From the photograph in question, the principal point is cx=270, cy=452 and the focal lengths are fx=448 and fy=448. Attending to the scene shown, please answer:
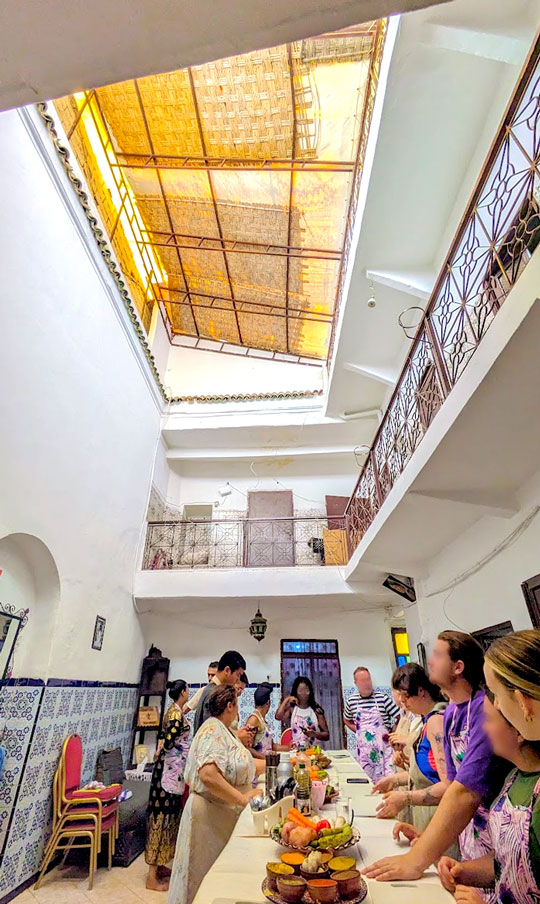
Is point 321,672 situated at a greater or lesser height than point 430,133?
lesser

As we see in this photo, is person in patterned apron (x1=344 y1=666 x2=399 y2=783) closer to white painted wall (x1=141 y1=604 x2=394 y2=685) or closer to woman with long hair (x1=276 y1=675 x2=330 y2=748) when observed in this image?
woman with long hair (x1=276 y1=675 x2=330 y2=748)

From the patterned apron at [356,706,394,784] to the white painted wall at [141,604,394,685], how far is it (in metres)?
2.76

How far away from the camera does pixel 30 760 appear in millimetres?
3967

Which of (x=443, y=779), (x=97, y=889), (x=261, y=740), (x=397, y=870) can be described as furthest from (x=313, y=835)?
(x=97, y=889)

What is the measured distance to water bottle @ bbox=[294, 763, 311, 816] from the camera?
1921mm

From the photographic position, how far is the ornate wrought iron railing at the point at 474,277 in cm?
228

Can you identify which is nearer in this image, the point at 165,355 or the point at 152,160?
the point at 152,160

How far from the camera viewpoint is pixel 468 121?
4.19m

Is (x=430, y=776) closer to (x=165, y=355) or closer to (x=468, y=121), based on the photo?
(x=468, y=121)

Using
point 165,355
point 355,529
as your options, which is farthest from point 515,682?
point 165,355

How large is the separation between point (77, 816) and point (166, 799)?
43.2 inches

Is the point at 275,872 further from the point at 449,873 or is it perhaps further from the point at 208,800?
the point at 208,800

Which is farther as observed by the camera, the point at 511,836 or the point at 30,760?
the point at 30,760

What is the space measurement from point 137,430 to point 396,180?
496 centimetres
